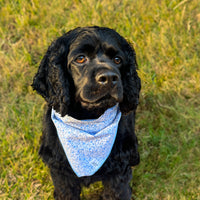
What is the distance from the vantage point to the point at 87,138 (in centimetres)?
300

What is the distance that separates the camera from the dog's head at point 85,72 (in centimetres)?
253

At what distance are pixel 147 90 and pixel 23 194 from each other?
2.09 metres

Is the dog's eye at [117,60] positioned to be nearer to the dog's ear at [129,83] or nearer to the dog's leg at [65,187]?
the dog's ear at [129,83]

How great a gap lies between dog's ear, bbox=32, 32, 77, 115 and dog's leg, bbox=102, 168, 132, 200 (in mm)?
926

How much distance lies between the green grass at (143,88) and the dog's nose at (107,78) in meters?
1.56

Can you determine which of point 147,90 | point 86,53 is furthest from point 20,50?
point 86,53

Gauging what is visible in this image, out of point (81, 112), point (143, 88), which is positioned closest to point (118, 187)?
point (81, 112)

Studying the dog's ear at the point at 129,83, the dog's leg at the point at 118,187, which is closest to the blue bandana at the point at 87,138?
the dog's ear at the point at 129,83

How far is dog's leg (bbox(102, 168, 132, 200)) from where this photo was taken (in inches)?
123

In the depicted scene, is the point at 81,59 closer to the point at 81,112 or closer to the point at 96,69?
the point at 96,69

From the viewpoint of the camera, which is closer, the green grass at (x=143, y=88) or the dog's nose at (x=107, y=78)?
the dog's nose at (x=107, y=78)

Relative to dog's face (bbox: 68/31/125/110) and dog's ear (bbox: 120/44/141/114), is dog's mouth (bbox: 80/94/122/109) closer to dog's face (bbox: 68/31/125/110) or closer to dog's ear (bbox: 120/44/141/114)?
dog's face (bbox: 68/31/125/110)

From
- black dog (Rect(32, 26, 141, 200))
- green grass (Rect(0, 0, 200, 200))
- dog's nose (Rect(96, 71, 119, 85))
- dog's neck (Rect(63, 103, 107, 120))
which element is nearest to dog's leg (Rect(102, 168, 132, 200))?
black dog (Rect(32, 26, 141, 200))

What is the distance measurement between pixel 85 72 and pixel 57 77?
29cm
